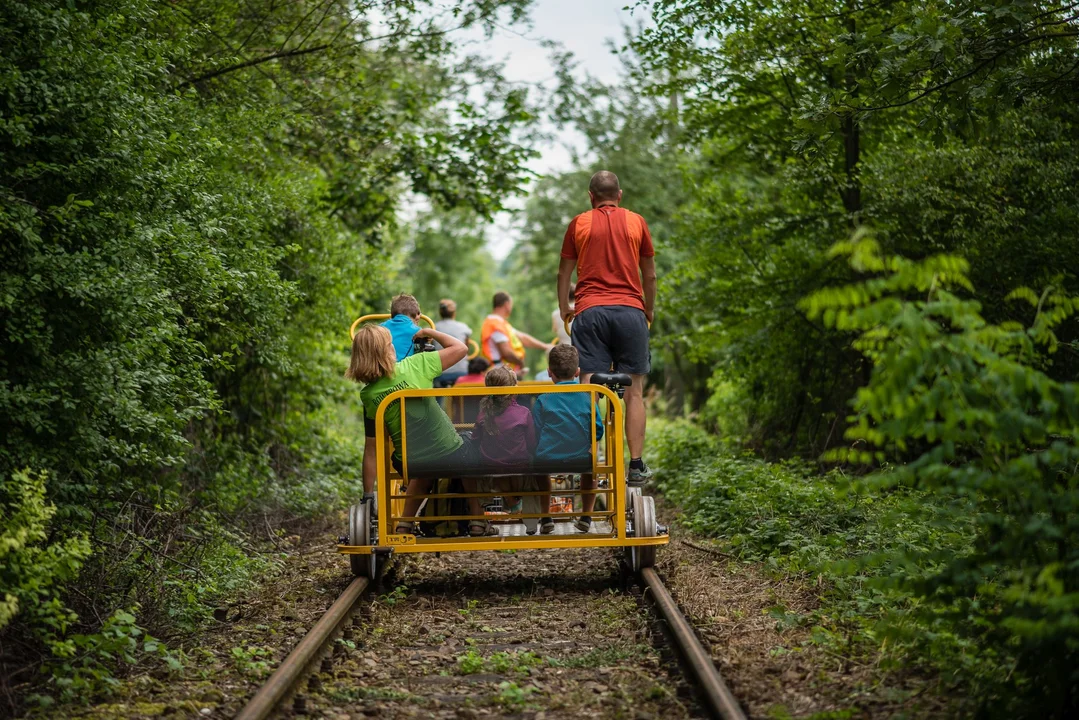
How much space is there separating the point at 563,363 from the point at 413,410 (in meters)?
1.15

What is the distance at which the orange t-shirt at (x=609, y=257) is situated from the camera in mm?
8117

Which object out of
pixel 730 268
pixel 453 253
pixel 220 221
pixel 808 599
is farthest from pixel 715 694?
pixel 453 253

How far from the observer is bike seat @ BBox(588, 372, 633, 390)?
24.4 feet

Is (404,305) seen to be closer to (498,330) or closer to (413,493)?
(413,493)

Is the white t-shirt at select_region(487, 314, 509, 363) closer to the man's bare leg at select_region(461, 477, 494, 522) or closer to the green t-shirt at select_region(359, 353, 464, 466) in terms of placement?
the man's bare leg at select_region(461, 477, 494, 522)

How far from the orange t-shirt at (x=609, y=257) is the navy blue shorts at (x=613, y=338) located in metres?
0.07

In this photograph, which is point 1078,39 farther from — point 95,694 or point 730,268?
point 95,694

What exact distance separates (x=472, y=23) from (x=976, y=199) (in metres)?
5.97

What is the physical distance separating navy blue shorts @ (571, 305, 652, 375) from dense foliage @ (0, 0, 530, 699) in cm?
264

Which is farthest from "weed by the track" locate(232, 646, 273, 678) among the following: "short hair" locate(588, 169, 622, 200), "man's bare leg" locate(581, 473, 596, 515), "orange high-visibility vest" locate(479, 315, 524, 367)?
"orange high-visibility vest" locate(479, 315, 524, 367)

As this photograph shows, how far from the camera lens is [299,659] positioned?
18.1 feet

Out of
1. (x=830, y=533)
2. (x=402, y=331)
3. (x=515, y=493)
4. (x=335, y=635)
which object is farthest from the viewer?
(x=402, y=331)

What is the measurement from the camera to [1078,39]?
8414 mm

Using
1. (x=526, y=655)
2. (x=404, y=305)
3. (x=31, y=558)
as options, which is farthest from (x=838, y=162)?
(x=31, y=558)
